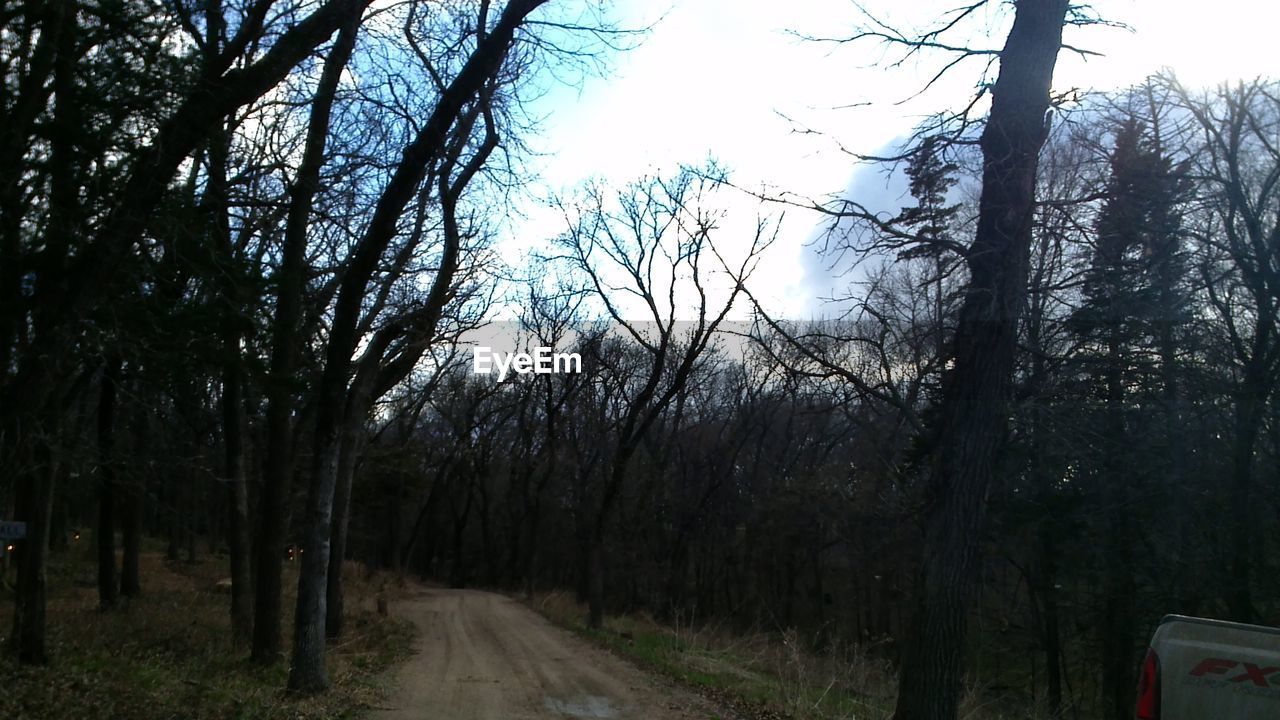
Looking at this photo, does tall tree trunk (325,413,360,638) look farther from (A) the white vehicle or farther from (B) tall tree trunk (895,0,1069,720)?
Result: (A) the white vehicle

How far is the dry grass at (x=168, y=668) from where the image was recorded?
9625mm

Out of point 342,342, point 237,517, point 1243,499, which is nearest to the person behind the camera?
point 342,342

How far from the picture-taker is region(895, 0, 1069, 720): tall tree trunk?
326 inches

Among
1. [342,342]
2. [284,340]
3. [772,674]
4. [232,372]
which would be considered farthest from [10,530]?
[772,674]

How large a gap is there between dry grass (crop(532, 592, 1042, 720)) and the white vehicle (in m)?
6.00

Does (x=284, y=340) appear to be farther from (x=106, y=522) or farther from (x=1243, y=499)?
(x=1243, y=499)

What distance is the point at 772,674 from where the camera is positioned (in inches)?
626

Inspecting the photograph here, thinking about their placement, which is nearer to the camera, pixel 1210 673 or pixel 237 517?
pixel 1210 673

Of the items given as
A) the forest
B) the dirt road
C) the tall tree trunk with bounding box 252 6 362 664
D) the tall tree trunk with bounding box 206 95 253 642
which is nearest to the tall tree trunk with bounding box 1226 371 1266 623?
the forest

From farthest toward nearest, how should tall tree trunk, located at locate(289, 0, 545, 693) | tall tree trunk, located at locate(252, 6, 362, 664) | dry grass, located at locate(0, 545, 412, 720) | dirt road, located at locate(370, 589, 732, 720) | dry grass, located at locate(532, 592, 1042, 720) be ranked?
1. tall tree trunk, located at locate(252, 6, 362, 664)
2. dry grass, located at locate(532, 592, 1042, 720)
3. dirt road, located at locate(370, 589, 732, 720)
4. tall tree trunk, located at locate(289, 0, 545, 693)
5. dry grass, located at locate(0, 545, 412, 720)

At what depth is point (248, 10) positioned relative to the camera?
1169cm

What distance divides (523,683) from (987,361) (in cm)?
853

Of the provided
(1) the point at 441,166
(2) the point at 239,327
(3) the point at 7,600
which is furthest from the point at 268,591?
(3) the point at 7,600

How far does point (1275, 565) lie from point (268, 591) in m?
17.5
